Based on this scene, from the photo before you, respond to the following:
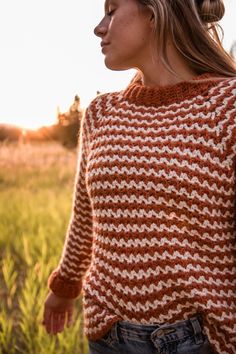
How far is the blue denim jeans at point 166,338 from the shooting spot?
120cm

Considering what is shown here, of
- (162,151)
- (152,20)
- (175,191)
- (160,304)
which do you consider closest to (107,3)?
(152,20)

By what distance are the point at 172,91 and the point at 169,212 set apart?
12.0 inches

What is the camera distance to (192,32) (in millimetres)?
1347

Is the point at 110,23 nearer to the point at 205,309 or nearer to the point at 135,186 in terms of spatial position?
the point at 135,186

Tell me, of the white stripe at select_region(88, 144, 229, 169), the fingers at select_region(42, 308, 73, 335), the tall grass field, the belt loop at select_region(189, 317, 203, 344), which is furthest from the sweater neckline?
the tall grass field

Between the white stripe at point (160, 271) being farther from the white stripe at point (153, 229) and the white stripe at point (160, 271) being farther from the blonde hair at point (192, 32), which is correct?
the blonde hair at point (192, 32)

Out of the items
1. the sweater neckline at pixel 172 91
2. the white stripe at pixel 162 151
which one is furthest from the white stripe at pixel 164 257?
the sweater neckline at pixel 172 91

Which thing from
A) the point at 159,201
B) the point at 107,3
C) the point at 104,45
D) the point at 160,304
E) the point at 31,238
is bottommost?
the point at 31,238

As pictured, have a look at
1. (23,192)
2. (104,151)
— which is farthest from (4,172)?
(104,151)

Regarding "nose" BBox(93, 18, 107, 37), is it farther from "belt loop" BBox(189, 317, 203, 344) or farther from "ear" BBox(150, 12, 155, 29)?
"belt loop" BBox(189, 317, 203, 344)

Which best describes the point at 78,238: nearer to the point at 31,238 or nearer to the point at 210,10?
the point at 210,10

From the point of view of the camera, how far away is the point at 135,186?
1.27 metres

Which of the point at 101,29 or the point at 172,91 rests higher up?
the point at 101,29

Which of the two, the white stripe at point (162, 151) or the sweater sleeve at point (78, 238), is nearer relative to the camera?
the white stripe at point (162, 151)
